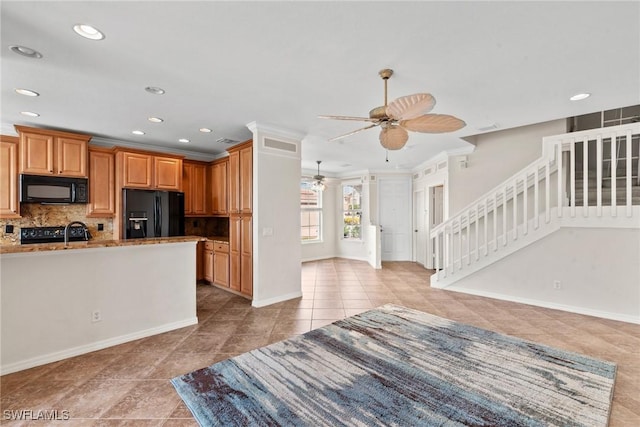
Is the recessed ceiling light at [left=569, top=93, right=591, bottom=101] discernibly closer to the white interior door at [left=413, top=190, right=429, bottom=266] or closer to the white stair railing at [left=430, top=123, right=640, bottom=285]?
the white stair railing at [left=430, top=123, right=640, bottom=285]

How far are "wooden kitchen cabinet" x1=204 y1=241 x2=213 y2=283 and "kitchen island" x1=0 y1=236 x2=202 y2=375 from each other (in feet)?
6.19

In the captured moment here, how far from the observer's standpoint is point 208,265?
5543 millimetres

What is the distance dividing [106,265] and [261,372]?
6.49 feet

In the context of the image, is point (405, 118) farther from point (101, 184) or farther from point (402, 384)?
point (101, 184)

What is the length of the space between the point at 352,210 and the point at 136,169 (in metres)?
5.62

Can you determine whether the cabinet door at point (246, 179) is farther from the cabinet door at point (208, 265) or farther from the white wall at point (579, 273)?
the white wall at point (579, 273)

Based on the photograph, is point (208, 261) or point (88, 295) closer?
point (88, 295)

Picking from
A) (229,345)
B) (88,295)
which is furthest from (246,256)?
(88,295)

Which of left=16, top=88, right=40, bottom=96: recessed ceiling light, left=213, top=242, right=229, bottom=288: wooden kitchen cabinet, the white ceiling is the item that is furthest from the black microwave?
left=213, top=242, right=229, bottom=288: wooden kitchen cabinet

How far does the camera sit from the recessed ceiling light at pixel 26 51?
2.24 m

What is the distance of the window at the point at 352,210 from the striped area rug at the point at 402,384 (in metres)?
5.47

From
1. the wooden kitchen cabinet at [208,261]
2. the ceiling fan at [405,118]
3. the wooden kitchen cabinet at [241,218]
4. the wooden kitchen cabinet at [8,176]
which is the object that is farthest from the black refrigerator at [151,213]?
the ceiling fan at [405,118]

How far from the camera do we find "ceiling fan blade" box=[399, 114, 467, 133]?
2.44 m

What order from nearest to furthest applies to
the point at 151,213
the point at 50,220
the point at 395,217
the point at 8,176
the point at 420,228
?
the point at 8,176 < the point at 50,220 < the point at 151,213 < the point at 420,228 < the point at 395,217
